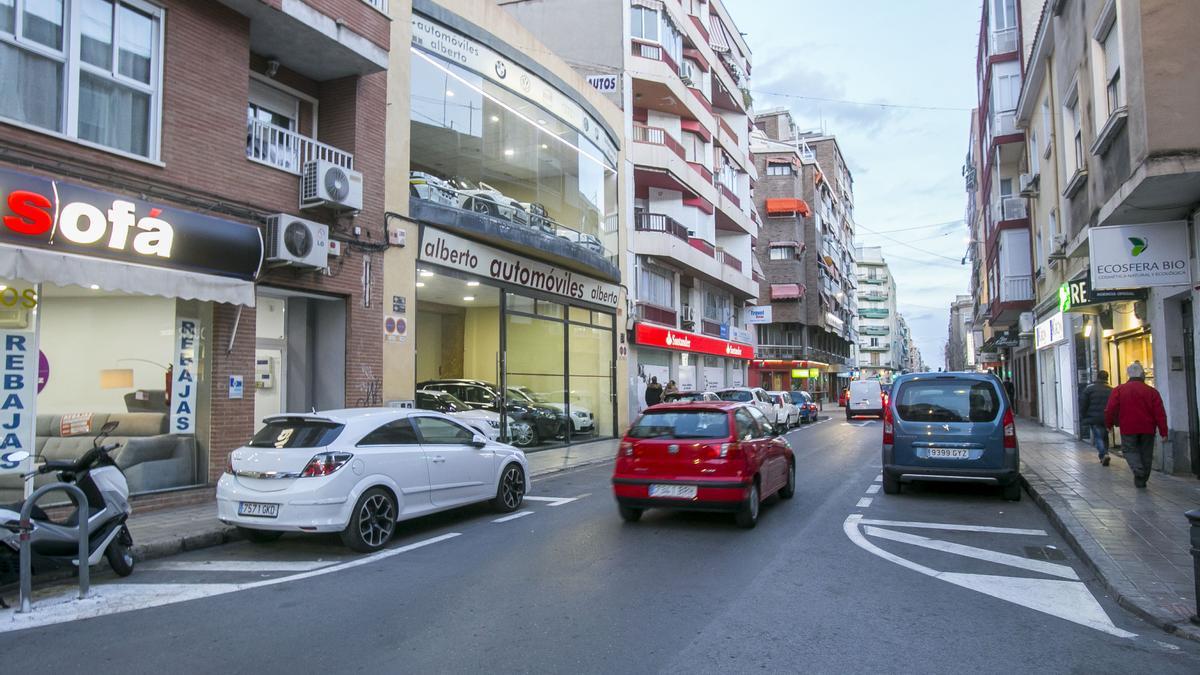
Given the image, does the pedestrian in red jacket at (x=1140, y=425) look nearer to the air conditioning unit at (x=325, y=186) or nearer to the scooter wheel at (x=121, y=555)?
the air conditioning unit at (x=325, y=186)

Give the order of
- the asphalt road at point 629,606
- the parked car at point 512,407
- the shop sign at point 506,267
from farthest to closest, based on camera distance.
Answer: the parked car at point 512,407 < the shop sign at point 506,267 < the asphalt road at point 629,606

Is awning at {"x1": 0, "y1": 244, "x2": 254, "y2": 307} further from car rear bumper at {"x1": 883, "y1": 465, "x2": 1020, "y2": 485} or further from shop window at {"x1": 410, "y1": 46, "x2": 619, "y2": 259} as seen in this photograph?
car rear bumper at {"x1": 883, "y1": 465, "x2": 1020, "y2": 485}

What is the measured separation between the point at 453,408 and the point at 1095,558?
13656 millimetres

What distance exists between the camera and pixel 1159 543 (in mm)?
7055

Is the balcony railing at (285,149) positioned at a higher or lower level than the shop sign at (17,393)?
higher

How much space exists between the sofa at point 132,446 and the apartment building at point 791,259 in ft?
140

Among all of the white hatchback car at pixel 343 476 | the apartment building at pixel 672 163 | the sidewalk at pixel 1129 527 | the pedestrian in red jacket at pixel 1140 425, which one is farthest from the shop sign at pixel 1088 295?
the apartment building at pixel 672 163

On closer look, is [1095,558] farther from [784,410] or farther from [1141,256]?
[784,410]

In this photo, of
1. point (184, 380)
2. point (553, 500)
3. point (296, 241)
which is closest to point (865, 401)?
point (553, 500)

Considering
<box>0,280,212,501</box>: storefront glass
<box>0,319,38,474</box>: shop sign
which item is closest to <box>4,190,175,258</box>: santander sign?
<box>0,280,212,501</box>: storefront glass

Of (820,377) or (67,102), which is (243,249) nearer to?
(67,102)

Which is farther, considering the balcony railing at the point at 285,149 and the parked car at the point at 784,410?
the parked car at the point at 784,410

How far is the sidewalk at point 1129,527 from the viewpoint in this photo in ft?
17.9

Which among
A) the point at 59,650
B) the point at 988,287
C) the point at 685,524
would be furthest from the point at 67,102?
the point at 988,287
